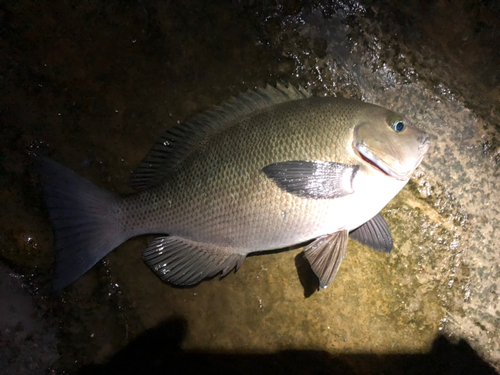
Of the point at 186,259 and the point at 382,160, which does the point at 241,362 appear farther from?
the point at 382,160

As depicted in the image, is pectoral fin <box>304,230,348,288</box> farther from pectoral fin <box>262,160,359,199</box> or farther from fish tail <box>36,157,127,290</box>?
fish tail <box>36,157,127,290</box>

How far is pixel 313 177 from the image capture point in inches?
51.3

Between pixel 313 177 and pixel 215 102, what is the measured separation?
76 centimetres

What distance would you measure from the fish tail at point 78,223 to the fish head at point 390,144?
124cm

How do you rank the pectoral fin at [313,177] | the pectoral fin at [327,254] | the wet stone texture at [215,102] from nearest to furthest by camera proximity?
the pectoral fin at [313,177]
the pectoral fin at [327,254]
the wet stone texture at [215,102]

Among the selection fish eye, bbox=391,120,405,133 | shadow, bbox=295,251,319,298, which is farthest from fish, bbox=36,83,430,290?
shadow, bbox=295,251,319,298

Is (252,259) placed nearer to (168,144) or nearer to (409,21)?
(168,144)

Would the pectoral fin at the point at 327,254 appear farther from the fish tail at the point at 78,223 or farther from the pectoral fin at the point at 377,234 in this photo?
the fish tail at the point at 78,223

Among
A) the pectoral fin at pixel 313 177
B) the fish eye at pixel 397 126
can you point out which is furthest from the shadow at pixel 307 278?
the fish eye at pixel 397 126

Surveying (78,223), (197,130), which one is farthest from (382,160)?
(78,223)

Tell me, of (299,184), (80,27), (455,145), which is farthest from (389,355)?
(80,27)

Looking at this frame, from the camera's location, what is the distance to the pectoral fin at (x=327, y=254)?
4.61 ft

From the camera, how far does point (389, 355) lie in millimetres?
1582

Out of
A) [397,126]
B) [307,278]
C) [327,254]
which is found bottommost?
[307,278]
